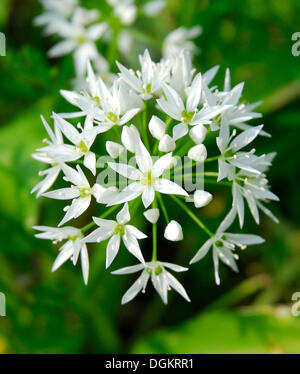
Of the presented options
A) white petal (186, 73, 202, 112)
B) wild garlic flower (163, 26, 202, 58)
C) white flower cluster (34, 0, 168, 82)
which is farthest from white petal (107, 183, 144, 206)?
wild garlic flower (163, 26, 202, 58)

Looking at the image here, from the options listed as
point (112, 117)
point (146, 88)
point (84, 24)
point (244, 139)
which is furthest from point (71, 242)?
point (84, 24)

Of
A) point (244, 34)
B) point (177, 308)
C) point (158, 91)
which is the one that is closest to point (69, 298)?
point (177, 308)

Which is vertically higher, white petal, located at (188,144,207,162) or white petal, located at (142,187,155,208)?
white petal, located at (188,144,207,162)

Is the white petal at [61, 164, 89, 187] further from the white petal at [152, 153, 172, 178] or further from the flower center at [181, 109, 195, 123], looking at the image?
the flower center at [181, 109, 195, 123]

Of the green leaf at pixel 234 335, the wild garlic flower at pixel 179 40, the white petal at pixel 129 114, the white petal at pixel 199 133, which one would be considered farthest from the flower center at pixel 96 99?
the green leaf at pixel 234 335

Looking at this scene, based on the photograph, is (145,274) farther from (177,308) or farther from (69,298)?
(177,308)
